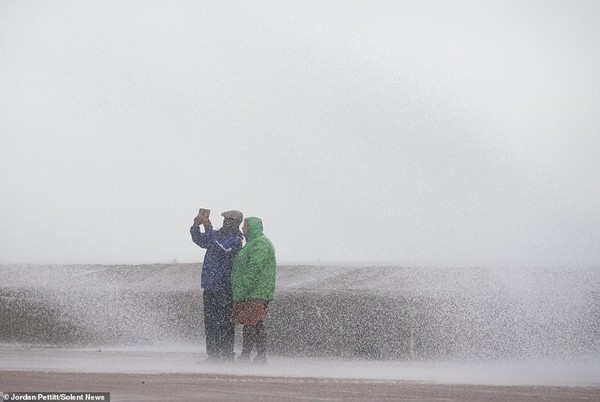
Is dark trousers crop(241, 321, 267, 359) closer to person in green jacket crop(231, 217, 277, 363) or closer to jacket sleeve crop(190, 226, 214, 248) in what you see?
person in green jacket crop(231, 217, 277, 363)

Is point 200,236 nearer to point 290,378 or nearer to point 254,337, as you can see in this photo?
point 254,337

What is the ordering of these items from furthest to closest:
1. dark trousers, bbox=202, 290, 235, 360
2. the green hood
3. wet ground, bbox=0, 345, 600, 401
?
the green hood, dark trousers, bbox=202, 290, 235, 360, wet ground, bbox=0, 345, 600, 401

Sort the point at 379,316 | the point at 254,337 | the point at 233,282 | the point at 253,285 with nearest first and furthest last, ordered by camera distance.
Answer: the point at 254,337
the point at 253,285
the point at 233,282
the point at 379,316

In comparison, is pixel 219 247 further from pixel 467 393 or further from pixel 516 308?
pixel 467 393

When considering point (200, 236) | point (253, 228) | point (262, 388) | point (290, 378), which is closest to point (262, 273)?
point (253, 228)

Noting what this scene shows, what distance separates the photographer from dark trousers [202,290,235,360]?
1553cm

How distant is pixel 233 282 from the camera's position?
1565 centimetres

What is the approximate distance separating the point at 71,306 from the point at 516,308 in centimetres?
692

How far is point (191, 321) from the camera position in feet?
62.1

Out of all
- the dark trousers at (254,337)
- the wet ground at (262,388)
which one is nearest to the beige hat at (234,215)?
the dark trousers at (254,337)

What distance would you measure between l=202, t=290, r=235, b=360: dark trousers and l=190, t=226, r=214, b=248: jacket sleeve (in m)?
0.58

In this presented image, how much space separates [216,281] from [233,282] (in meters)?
0.25

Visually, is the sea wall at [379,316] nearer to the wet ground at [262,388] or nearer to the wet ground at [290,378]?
the wet ground at [290,378]

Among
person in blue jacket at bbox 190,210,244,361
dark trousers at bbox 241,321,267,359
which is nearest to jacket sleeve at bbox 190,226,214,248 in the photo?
person in blue jacket at bbox 190,210,244,361
